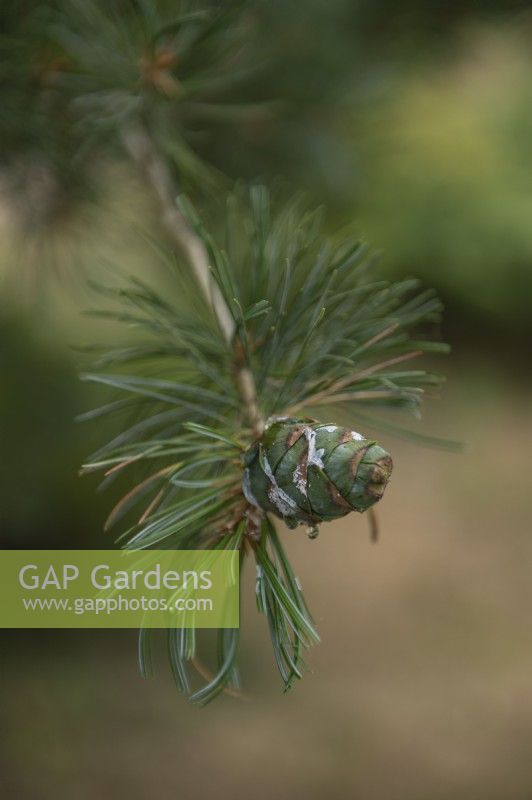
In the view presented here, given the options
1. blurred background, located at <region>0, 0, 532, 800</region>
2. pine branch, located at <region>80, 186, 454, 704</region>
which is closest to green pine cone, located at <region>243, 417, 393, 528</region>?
pine branch, located at <region>80, 186, 454, 704</region>

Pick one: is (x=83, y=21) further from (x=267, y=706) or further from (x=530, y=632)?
(x=530, y=632)

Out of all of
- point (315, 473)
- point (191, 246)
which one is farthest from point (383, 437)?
point (315, 473)

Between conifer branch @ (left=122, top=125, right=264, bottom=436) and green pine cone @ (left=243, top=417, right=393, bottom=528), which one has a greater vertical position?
conifer branch @ (left=122, top=125, right=264, bottom=436)

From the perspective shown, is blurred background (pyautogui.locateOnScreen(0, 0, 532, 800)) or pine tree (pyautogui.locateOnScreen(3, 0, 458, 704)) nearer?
pine tree (pyautogui.locateOnScreen(3, 0, 458, 704))

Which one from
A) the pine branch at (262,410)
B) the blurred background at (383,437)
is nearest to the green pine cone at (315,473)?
the pine branch at (262,410)

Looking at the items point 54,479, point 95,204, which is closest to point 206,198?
point 95,204

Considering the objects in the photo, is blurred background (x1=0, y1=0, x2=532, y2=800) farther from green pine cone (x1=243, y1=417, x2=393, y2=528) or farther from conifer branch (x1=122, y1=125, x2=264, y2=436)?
green pine cone (x1=243, y1=417, x2=393, y2=528)
